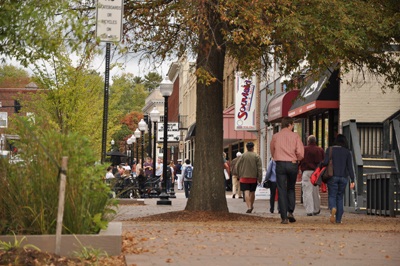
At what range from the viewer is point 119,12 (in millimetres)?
15656

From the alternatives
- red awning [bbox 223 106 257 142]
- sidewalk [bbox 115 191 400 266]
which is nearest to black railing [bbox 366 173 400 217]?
sidewalk [bbox 115 191 400 266]

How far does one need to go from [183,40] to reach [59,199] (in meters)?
10.9

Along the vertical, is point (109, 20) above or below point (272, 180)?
above

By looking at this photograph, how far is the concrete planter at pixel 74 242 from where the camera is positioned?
9.77 m

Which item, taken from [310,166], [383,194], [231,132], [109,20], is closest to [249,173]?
[310,166]

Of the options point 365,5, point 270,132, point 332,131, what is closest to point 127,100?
point 270,132

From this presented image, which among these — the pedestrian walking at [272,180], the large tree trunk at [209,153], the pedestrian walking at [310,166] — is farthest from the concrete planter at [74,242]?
the pedestrian walking at [272,180]

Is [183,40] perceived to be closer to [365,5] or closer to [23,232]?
[365,5]

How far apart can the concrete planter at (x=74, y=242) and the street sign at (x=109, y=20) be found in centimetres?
580

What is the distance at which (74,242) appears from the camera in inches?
389

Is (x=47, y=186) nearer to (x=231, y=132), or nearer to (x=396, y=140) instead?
(x=396, y=140)

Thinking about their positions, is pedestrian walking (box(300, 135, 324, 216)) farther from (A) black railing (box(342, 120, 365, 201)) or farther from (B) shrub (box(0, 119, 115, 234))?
(B) shrub (box(0, 119, 115, 234))

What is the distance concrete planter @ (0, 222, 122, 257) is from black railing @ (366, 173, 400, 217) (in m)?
13.3

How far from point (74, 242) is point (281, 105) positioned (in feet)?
82.9
